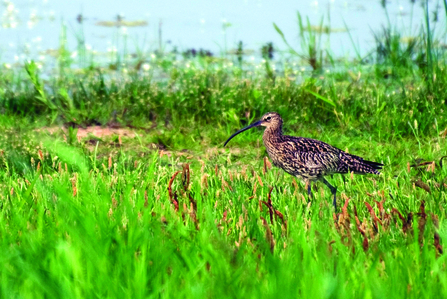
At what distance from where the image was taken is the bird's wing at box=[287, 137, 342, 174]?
211 inches

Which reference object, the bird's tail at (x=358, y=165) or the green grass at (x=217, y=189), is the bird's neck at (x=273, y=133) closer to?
the green grass at (x=217, y=189)

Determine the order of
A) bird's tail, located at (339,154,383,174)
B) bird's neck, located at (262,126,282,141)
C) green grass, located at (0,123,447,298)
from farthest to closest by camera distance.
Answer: bird's neck, located at (262,126,282,141)
bird's tail, located at (339,154,383,174)
green grass, located at (0,123,447,298)

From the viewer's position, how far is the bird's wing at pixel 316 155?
211 inches

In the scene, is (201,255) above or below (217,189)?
above

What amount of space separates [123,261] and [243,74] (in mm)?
7168

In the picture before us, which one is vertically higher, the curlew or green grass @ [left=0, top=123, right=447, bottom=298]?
green grass @ [left=0, top=123, right=447, bottom=298]

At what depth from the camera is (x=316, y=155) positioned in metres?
5.42

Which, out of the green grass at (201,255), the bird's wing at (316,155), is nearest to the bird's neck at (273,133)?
the bird's wing at (316,155)

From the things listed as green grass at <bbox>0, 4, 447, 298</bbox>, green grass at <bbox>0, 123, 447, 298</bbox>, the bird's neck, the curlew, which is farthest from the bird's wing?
green grass at <bbox>0, 123, 447, 298</bbox>

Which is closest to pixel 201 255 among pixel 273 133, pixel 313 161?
pixel 313 161

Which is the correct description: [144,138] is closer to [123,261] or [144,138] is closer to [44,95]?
[44,95]

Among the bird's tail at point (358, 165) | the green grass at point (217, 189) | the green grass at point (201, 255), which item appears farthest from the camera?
the bird's tail at point (358, 165)

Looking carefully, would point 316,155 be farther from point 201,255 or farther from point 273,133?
point 201,255

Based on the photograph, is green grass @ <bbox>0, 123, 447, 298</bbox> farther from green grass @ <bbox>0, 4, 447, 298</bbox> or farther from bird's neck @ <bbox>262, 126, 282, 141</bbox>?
bird's neck @ <bbox>262, 126, 282, 141</bbox>
